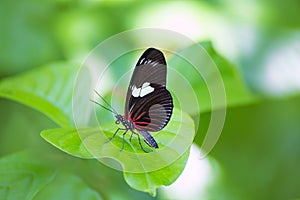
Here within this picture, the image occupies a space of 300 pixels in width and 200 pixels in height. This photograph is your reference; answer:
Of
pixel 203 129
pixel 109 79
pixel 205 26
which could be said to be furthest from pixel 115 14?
pixel 203 129

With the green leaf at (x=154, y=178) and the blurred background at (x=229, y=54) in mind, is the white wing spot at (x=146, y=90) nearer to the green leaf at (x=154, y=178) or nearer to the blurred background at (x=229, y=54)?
the green leaf at (x=154, y=178)

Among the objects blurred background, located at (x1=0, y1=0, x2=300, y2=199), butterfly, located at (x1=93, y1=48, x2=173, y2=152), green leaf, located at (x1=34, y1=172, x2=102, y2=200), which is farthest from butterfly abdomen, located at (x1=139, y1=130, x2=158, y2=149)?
blurred background, located at (x1=0, y1=0, x2=300, y2=199)

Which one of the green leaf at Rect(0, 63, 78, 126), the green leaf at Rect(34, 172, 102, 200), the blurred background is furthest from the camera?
the blurred background

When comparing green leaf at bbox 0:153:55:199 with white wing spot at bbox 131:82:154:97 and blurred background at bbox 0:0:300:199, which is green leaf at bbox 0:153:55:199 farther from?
blurred background at bbox 0:0:300:199

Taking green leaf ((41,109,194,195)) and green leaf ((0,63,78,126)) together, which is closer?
green leaf ((41,109,194,195))

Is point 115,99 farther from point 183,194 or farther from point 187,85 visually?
point 183,194

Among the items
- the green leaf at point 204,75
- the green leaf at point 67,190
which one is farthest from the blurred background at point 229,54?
the green leaf at point 67,190
